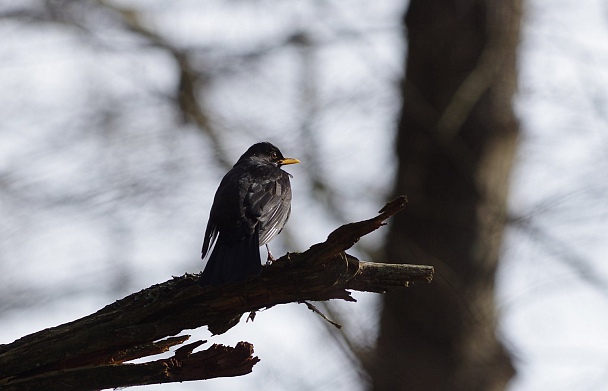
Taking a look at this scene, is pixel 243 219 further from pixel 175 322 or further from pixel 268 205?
pixel 175 322

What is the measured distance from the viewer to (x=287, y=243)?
8.77 metres

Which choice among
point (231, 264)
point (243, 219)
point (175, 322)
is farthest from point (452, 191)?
point (175, 322)

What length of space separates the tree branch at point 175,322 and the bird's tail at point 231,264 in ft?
0.17

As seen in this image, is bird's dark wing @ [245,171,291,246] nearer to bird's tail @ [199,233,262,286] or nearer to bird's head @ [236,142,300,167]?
bird's tail @ [199,233,262,286]

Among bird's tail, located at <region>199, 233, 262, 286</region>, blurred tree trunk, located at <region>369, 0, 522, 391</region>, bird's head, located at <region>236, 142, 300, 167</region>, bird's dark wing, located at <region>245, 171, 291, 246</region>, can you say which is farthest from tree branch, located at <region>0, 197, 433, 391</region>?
blurred tree trunk, located at <region>369, 0, 522, 391</region>

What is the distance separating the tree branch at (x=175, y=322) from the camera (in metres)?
4.18

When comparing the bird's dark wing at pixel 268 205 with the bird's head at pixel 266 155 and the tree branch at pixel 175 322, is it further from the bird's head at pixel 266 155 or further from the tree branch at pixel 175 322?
the bird's head at pixel 266 155

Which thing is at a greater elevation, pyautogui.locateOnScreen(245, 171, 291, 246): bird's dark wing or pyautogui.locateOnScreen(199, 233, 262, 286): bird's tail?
pyautogui.locateOnScreen(245, 171, 291, 246): bird's dark wing

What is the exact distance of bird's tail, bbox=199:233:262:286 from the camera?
441cm

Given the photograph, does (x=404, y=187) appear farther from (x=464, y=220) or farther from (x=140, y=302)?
(x=140, y=302)

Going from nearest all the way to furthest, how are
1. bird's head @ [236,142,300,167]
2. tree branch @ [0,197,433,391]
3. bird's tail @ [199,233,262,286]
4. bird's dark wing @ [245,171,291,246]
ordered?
tree branch @ [0,197,433,391], bird's tail @ [199,233,262,286], bird's dark wing @ [245,171,291,246], bird's head @ [236,142,300,167]

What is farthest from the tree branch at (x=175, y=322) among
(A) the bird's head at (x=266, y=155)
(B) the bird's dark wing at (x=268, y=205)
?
(A) the bird's head at (x=266, y=155)

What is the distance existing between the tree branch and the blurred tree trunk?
317 centimetres

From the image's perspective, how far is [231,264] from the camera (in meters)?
4.52
